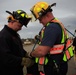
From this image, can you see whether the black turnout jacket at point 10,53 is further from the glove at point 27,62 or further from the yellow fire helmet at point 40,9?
the yellow fire helmet at point 40,9

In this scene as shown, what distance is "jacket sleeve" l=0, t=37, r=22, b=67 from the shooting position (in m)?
7.64

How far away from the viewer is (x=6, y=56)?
7645 millimetres

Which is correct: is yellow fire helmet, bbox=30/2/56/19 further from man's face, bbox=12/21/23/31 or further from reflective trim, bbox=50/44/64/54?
man's face, bbox=12/21/23/31

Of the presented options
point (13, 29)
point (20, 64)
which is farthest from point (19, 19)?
point (20, 64)

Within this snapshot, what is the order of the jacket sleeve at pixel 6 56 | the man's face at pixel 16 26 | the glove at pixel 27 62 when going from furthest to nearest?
the man's face at pixel 16 26
the glove at pixel 27 62
the jacket sleeve at pixel 6 56

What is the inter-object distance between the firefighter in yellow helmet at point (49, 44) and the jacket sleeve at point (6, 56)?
89 cm

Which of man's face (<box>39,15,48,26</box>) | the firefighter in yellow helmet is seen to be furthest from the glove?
man's face (<box>39,15,48,26</box>)

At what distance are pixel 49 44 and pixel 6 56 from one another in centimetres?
145

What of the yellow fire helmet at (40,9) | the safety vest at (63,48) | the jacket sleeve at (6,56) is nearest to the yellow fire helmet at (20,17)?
the jacket sleeve at (6,56)

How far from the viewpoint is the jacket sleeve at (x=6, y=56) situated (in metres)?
7.64

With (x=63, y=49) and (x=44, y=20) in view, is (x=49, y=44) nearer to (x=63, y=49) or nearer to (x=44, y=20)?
(x=63, y=49)

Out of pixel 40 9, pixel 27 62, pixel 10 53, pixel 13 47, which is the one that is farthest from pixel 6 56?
pixel 40 9

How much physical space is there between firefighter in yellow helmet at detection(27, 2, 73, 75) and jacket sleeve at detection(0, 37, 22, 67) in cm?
89


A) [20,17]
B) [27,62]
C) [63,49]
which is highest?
[20,17]
